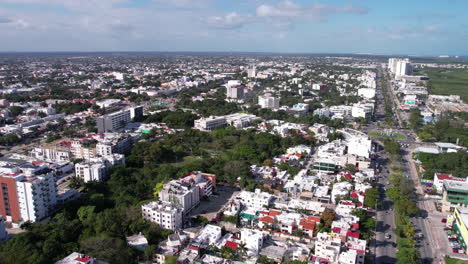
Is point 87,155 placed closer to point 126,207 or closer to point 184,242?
point 126,207

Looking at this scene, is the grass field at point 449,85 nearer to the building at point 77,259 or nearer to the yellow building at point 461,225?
the yellow building at point 461,225

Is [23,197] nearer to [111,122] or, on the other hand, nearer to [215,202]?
[215,202]

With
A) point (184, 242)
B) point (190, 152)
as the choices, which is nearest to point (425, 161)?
point (190, 152)

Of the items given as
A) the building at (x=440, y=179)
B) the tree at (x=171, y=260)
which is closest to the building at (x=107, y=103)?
the tree at (x=171, y=260)

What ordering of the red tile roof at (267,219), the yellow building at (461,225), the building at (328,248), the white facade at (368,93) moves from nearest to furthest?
the building at (328,248), the yellow building at (461,225), the red tile roof at (267,219), the white facade at (368,93)

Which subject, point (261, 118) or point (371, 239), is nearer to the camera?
point (371, 239)

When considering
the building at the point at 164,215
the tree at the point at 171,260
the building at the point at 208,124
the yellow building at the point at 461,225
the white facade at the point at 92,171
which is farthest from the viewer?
the building at the point at 208,124
